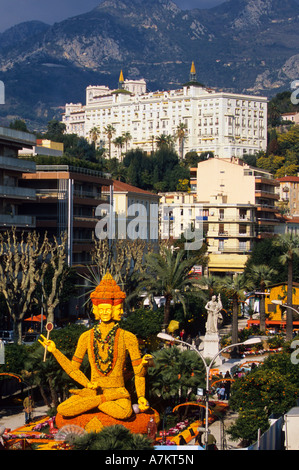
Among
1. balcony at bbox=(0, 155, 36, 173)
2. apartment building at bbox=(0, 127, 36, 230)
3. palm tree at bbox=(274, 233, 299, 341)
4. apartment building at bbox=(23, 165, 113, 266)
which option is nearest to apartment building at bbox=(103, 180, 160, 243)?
apartment building at bbox=(23, 165, 113, 266)

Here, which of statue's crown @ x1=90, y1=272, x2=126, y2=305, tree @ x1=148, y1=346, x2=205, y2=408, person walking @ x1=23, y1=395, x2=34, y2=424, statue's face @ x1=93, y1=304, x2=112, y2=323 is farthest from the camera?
person walking @ x1=23, y1=395, x2=34, y2=424

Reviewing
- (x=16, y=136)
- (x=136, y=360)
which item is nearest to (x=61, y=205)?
(x=16, y=136)

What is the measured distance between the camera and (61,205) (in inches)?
3292

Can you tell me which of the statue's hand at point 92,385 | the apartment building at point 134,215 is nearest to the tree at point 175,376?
the statue's hand at point 92,385

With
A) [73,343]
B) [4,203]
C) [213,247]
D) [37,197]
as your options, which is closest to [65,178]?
[37,197]

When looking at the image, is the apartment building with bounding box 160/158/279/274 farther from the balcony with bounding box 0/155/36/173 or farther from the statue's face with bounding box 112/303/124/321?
the statue's face with bounding box 112/303/124/321

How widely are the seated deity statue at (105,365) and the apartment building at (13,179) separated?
3695 centimetres

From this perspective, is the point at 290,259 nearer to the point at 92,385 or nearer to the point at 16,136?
the point at 16,136

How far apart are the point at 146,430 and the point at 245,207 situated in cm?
7631

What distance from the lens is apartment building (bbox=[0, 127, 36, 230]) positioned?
7331 centimetres

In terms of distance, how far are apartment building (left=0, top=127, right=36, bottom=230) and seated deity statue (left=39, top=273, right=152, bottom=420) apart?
36950 millimetres

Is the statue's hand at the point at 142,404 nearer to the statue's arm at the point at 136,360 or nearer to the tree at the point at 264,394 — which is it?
the statue's arm at the point at 136,360

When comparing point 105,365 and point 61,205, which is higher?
point 61,205

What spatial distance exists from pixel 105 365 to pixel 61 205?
48933mm
